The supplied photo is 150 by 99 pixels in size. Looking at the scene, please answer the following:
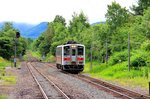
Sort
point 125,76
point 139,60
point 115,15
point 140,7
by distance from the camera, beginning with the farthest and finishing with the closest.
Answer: point 140,7, point 115,15, point 139,60, point 125,76

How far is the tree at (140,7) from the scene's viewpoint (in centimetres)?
6425

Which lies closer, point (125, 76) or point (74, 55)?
point (125, 76)

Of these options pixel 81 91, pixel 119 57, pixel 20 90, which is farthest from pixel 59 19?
pixel 81 91

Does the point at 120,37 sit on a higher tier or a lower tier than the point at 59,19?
lower

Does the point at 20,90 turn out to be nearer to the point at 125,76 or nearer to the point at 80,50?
the point at 125,76

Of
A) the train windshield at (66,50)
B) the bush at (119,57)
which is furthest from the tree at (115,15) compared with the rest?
the train windshield at (66,50)

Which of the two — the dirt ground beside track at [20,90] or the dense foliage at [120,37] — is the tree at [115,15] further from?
the dirt ground beside track at [20,90]

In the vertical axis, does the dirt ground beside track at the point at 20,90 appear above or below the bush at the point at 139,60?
below

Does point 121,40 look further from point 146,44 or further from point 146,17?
point 146,44

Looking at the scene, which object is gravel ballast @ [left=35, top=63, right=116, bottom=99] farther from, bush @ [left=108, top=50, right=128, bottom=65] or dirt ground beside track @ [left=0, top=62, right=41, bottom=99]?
bush @ [left=108, top=50, right=128, bottom=65]

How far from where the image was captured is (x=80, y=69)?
41188mm

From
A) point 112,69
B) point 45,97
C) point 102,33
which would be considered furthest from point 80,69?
point 45,97

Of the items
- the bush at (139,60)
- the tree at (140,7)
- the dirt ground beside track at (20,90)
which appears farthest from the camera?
the tree at (140,7)

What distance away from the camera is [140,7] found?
222ft
